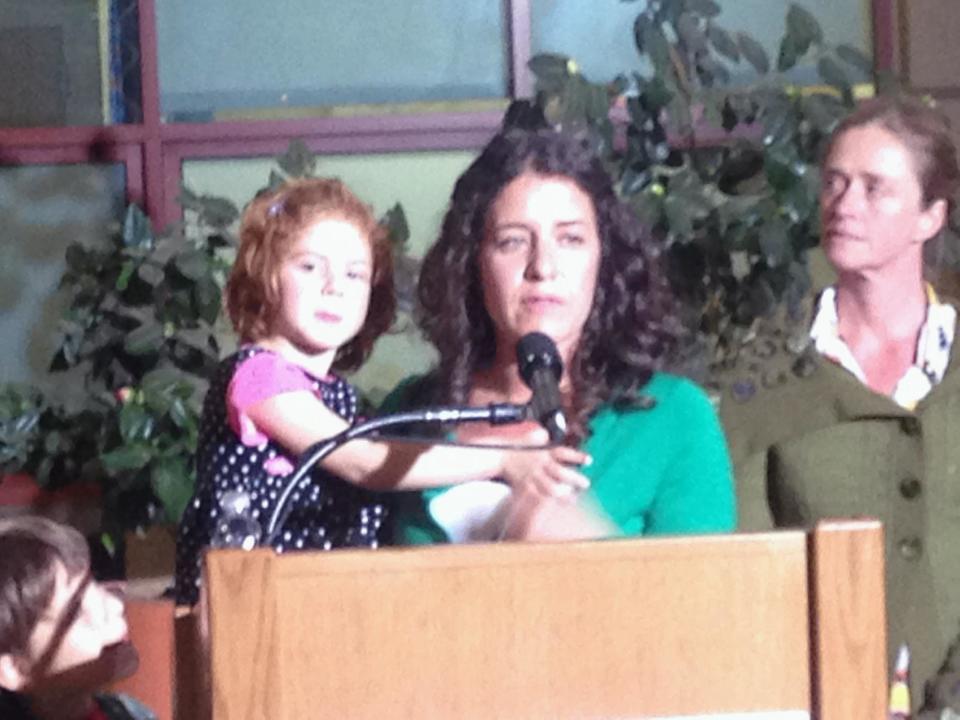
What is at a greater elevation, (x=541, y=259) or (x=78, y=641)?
(x=541, y=259)

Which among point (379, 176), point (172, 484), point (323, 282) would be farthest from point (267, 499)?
point (379, 176)

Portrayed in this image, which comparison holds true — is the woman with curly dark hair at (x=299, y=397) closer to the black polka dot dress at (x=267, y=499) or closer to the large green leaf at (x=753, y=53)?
the black polka dot dress at (x=267, y=499)

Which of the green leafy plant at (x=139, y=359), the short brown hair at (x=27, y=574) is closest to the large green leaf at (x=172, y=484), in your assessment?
the green leafy plant at (x=139, y=359)

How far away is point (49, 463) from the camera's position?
2738 millimetres

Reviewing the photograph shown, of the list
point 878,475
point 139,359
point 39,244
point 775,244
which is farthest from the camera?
point 39,244

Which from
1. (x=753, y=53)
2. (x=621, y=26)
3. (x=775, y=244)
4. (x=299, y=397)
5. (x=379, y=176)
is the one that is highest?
(x=621, y=26)

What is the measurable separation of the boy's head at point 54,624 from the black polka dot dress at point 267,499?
112 mm

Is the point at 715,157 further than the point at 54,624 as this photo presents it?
Yes

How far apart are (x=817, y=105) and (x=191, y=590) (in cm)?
132

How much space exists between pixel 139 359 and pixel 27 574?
3.46ft

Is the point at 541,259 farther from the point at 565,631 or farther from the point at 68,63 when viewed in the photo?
the point at 68,63

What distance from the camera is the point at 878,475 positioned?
169 cm

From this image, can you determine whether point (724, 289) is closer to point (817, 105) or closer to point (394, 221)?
point (817, 105)

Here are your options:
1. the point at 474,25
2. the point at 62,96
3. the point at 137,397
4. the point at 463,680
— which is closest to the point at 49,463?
the point at 137,397
